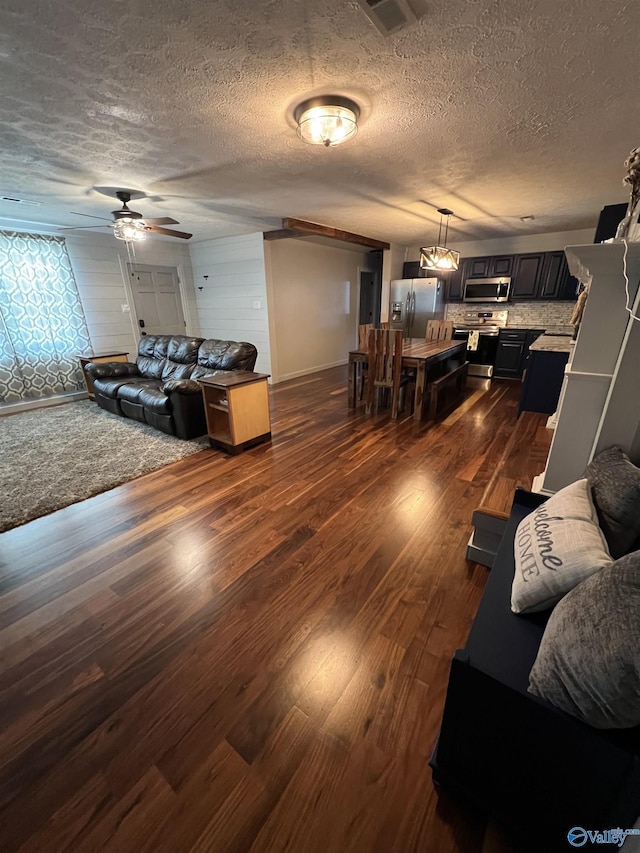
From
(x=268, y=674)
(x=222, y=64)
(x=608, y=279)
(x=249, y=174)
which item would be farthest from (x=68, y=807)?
(x=249, y=174)

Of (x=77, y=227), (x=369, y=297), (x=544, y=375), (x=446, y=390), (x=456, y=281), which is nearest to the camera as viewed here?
(x=544, y=375)

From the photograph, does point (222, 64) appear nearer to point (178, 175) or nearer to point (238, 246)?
point (178, 175)

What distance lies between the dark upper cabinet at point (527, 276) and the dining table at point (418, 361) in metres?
1.86

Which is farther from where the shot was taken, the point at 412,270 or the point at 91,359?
the point at 412,270

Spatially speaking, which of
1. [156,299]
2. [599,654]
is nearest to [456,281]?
[156,299]

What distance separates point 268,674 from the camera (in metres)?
1.36

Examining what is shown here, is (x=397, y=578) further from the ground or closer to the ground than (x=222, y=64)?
closer to the ground

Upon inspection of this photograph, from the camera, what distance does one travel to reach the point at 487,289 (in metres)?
6.09

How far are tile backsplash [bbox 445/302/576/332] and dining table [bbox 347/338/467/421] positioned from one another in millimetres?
1806

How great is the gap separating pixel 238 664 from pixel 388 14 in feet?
8.60

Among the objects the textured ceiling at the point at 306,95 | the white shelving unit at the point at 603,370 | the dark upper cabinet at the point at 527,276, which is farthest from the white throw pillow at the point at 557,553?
the dark upper cabinet at the point at 527,276

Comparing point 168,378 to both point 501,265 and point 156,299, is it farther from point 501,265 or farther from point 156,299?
point 501,265

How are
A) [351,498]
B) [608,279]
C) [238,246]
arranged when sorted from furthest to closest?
[238,246] < [351,498] < [608,279]

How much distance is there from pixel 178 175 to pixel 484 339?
17.7ft
